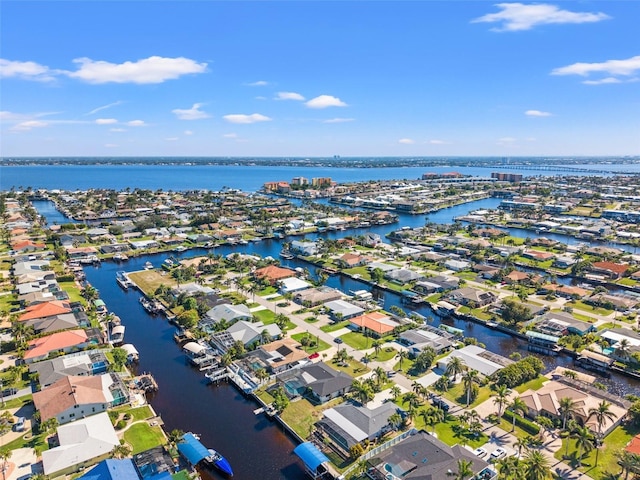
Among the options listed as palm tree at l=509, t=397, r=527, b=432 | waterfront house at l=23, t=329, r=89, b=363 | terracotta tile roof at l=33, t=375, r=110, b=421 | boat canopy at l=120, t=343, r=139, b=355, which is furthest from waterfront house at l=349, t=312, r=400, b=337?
waterfront house at l=23, t=329, r=89, b=363

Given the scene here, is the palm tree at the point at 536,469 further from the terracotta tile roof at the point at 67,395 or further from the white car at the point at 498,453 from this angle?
the terracotta tile roof at the point at 67,395

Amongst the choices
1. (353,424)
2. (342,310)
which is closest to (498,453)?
(353,424)

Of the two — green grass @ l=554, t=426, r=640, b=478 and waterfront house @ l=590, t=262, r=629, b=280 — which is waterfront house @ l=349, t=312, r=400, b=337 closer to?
green grass @ l=554, t=426, r=640, b=478

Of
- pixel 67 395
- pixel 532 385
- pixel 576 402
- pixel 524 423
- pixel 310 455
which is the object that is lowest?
pixel 532 385

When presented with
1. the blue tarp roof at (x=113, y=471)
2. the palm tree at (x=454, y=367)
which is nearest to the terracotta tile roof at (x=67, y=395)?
the blue tarp roof at (x=113, y=471)

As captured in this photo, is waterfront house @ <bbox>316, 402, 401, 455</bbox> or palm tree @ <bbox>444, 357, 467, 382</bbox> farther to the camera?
palm tree @ <bbox>444, 357, 467, 382</bbox>

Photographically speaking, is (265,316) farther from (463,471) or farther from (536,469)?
(536,469)

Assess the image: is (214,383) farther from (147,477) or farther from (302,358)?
(147,477)
